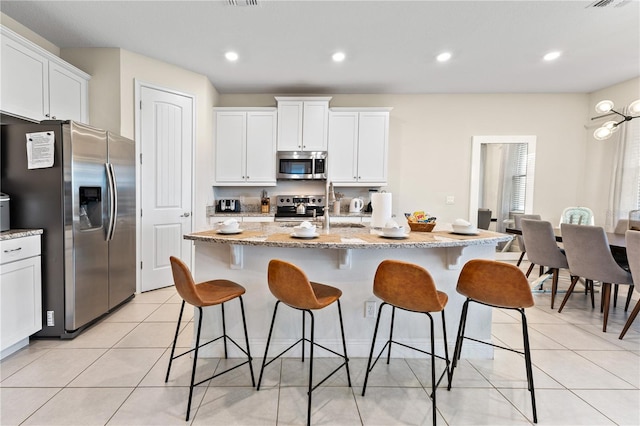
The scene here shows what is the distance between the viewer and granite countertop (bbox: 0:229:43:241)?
2.04 m

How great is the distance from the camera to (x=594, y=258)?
2711 mm

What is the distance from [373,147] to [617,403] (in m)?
3.57

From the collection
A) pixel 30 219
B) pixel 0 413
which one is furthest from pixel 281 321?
pixel 30 219

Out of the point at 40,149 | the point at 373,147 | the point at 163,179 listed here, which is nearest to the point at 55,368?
the point at 40,149

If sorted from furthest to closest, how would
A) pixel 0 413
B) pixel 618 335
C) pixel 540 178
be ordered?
pixel 540 178 → pixel 618 335 → pixel 0 413

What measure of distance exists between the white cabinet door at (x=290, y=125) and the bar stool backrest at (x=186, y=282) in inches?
121

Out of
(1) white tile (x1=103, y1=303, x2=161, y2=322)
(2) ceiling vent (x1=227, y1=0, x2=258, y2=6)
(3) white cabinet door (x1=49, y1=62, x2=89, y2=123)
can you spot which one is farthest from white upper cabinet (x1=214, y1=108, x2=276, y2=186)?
(1) white tile (x1=103, y1=303, x2=161, y2=322)

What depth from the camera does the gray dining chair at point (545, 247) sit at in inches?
126

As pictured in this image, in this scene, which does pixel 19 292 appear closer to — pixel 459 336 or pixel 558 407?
pixel 459 336

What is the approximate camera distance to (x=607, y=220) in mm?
4277

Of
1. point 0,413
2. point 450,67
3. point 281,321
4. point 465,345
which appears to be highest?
point 450,67

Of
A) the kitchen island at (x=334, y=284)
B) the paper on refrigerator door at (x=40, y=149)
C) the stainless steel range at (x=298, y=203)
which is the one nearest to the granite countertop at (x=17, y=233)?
the paper on refrigerator door at (x=40, y=149)

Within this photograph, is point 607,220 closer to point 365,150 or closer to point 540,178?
point 540,178

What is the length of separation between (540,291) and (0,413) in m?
4.93
